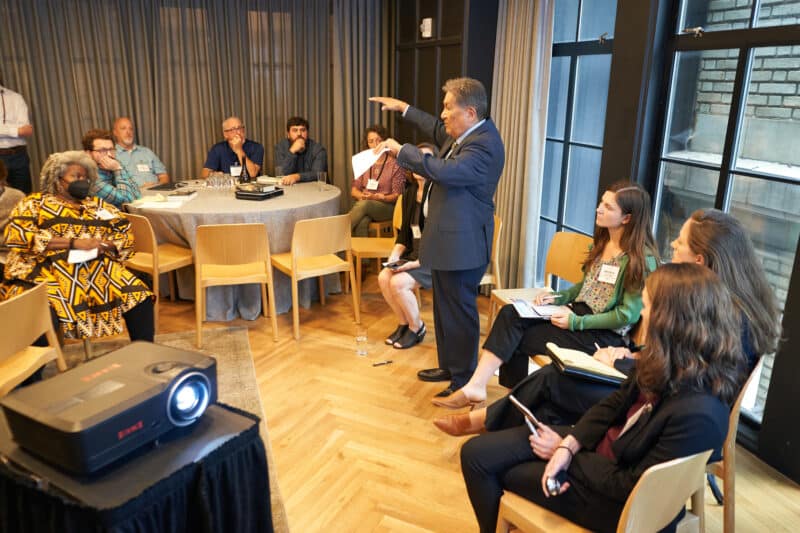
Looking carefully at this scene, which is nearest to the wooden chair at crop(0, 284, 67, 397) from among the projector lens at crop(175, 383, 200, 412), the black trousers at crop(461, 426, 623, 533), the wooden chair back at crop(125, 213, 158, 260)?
the wooden chair back at crop(125, 213, 158, 260)

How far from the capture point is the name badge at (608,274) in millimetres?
2527

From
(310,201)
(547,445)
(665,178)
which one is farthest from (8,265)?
(665,178)

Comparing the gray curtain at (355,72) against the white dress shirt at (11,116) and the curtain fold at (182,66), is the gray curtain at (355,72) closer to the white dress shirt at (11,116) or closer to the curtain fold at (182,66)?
the curtain fold at (182,66)

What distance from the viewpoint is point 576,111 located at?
387 cm

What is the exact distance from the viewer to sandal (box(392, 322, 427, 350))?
375 cm

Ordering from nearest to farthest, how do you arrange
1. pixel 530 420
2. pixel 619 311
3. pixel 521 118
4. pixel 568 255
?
pixel 530 420 < pixel 619 311 < pixel 568 255 < pixel 521 118

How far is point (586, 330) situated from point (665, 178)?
103 cm

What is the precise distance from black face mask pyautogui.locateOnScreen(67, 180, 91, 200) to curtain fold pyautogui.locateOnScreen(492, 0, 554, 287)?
8.84ft

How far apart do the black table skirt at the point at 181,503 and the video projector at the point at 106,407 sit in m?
0.08

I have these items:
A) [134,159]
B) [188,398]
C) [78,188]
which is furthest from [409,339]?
[134,159]

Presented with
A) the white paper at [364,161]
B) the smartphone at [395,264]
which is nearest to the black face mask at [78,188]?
the white paper at [364,161]

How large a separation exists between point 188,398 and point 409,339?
2531 mm

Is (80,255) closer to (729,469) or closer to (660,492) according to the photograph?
(660,492)

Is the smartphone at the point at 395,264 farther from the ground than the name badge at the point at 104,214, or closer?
closer
